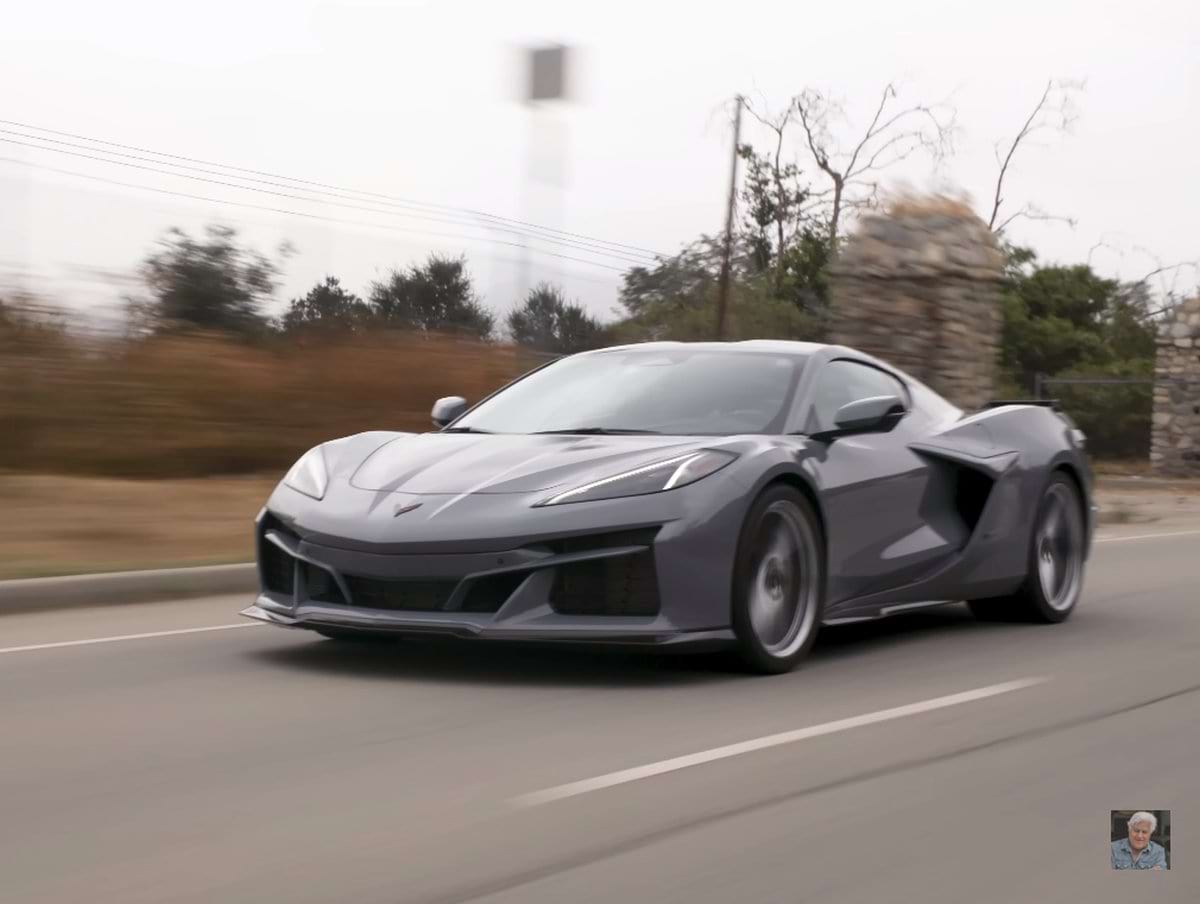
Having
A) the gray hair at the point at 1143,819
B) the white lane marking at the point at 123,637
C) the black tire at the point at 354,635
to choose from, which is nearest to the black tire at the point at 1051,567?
the black tire at the point at 354,635

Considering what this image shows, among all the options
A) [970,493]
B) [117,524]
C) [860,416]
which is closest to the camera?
[860,416]

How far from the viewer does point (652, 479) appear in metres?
6.45

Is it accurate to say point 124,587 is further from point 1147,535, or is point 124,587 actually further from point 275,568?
point 1147,535

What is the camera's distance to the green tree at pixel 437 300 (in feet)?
53.7

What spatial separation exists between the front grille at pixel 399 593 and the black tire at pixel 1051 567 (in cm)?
334

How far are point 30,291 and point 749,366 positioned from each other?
7301 millimetres

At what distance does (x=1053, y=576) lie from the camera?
888 cm

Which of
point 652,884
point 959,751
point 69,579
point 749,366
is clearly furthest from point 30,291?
point 652,884

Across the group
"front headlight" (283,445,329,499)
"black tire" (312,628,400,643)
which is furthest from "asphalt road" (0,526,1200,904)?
"front headlight" (283,445,329,499)

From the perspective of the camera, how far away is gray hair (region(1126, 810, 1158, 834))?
4.60 meters

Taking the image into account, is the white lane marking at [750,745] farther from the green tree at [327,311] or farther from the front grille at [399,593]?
the green tree at [327,311]

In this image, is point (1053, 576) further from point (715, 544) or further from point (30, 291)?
point (30, 291)

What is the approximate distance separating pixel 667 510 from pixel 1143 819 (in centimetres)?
214

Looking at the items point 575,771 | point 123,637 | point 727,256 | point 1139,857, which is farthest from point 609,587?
point 727,256
